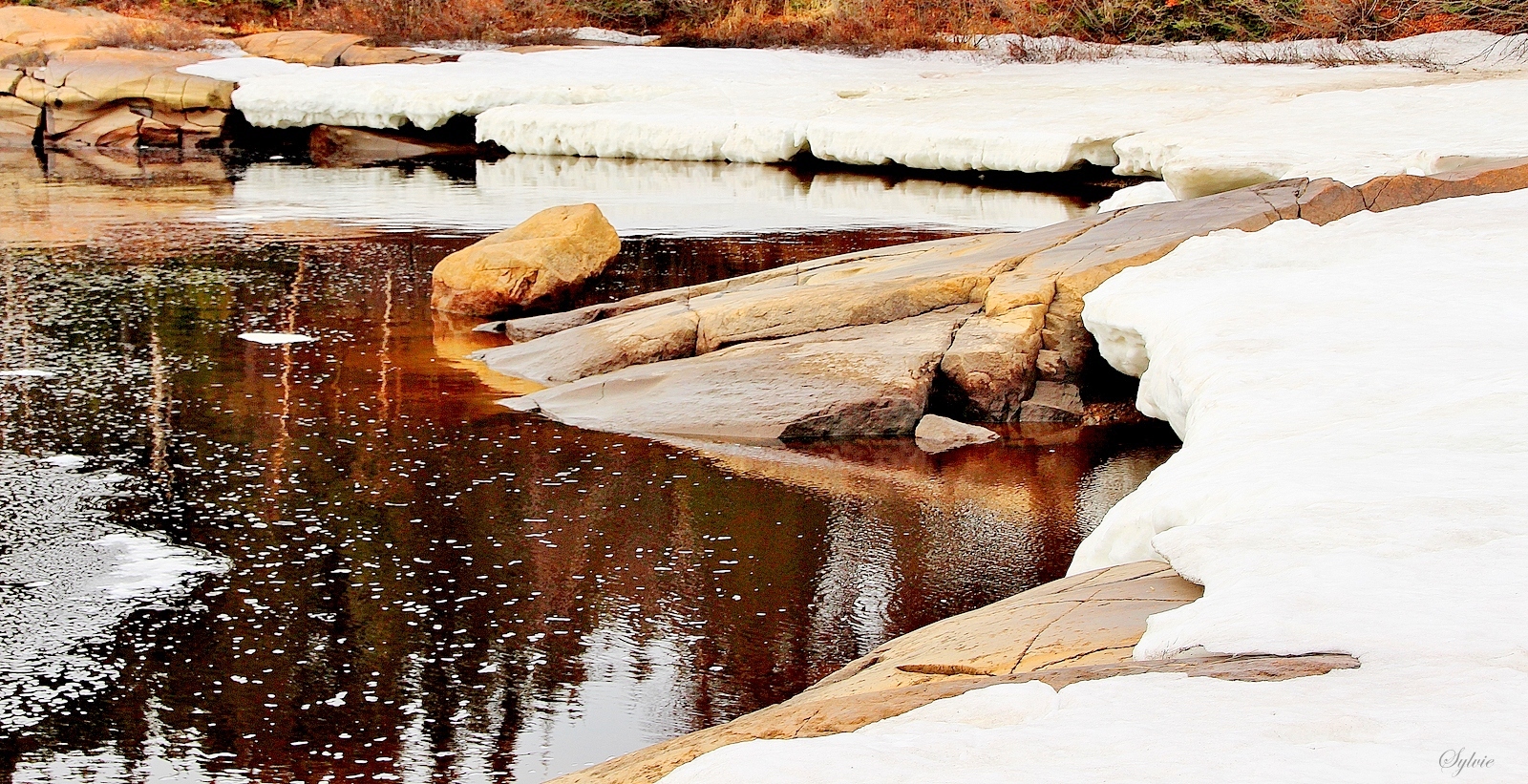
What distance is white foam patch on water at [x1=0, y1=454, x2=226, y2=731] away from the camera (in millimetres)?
5121

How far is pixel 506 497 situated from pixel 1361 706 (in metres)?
5.03

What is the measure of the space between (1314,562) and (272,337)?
8.72 metres

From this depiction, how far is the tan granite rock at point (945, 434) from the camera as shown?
27.6 ft

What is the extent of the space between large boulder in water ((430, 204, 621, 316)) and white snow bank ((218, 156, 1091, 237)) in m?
3.10

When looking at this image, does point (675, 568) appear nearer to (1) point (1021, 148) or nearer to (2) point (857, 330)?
(2) point (857, 330)

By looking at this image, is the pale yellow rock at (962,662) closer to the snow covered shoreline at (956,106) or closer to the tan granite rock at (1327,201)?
the tan granite rock at (1327,201)

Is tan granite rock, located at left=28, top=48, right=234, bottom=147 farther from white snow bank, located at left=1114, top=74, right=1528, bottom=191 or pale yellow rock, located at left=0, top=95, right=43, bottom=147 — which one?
white snow bank, located at left=1114, top=74, right=1528, bottom=191

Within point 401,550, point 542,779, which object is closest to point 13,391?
point 401,550

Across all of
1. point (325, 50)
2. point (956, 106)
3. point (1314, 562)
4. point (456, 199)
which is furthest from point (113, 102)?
point (1314, 562)

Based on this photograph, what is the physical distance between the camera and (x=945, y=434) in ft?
27.8

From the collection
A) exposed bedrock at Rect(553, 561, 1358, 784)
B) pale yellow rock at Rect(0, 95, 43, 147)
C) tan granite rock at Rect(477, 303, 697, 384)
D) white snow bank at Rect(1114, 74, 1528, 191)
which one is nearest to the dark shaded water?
tan granite rock at Rect(477, 303, 697, 384)

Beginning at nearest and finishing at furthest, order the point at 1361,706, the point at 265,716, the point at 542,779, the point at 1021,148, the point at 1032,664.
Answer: the point at 1361,706 < the point at 1032,664 < the point at 542,779 < the point at 265,716 < the point at 1021,148

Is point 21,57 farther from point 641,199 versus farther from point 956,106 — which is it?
point 956,106

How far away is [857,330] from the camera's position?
30.5 feet
